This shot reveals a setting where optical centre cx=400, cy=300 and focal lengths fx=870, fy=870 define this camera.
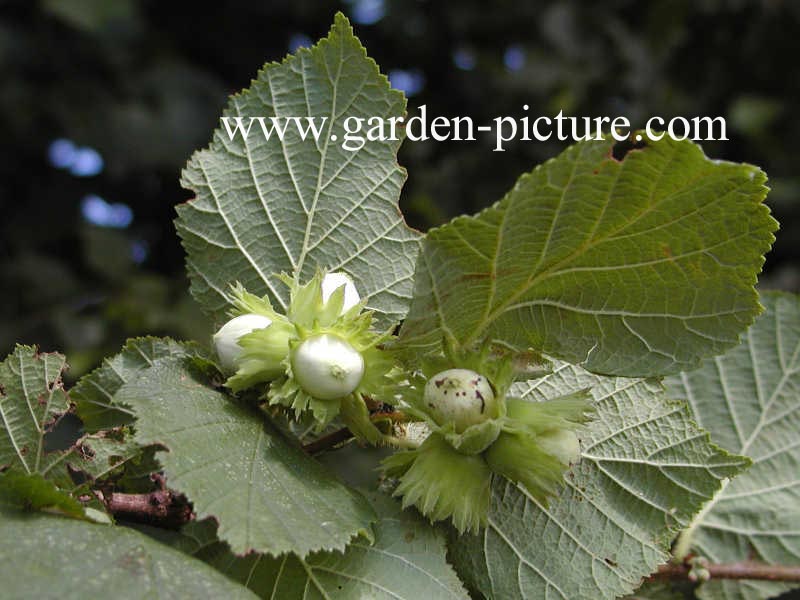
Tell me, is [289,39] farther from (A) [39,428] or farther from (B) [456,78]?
(A) [39,428]

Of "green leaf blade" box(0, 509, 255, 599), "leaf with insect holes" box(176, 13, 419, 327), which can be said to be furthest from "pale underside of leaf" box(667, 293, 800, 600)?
"green leaf blade" box(0, 509, 255, 599)

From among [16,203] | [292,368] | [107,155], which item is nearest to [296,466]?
[292,368]

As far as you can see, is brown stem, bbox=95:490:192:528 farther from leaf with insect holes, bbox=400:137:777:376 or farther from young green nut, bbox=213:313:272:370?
leaf with insect holes, bbox=400:137:777:376

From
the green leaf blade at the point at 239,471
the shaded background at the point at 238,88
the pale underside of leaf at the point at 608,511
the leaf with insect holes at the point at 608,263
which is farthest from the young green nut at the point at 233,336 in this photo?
the shaded background at the point at 238,88

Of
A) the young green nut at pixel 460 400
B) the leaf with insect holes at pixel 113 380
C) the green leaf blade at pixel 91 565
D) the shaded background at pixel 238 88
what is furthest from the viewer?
the shaded background at pixel 238 88

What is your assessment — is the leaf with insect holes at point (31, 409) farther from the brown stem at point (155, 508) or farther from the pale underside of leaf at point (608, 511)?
the pale underside of leaf at point (608, 511)

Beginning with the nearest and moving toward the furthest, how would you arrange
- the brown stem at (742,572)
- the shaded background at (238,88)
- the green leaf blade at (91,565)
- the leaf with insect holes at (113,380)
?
1. the green leaf blade at (91,565)
2. the leaf with insect holes at (113,380)
3. the brown stem at (742,572)
4. the shaded background at (238,88)

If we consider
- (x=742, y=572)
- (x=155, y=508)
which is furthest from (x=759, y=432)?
(x=155, y=508)
